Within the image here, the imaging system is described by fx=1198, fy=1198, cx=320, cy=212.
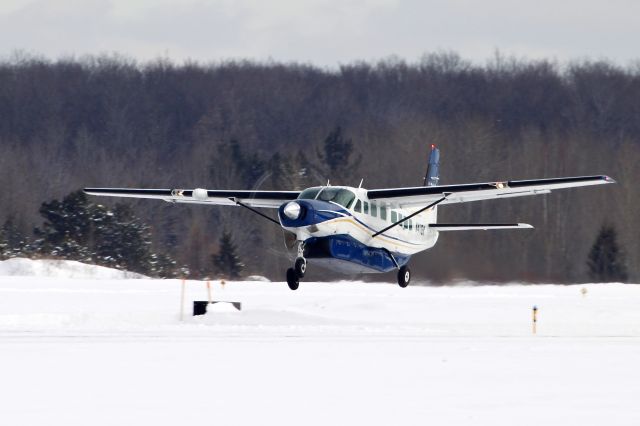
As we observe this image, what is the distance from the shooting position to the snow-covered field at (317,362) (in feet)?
57.1

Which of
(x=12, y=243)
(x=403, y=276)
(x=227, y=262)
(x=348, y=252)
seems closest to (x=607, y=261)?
(x=403, y=276)

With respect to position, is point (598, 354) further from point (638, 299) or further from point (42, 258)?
point (42, 258)

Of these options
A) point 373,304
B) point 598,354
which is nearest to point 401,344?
point 598,354

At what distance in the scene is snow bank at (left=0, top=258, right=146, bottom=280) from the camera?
154 ft

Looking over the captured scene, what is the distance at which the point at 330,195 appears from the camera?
32.0 meters

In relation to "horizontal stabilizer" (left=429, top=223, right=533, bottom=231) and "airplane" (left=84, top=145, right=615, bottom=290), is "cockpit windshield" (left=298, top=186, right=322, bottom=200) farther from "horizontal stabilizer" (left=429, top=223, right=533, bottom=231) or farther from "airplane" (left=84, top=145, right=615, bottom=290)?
"horizontal stabilizer" (left=429, top=223, right=533, bottom=231)

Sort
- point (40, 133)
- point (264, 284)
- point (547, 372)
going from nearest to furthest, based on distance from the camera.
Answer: point (547, 372), point (264, 284), point (40, 133)

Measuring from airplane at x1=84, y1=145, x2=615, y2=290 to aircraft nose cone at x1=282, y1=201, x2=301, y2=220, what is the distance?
0.4 inches

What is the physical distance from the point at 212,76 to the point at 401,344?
114597 mm

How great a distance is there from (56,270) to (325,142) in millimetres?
39284

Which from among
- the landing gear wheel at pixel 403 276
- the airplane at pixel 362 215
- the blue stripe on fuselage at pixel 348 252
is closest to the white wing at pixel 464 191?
the airplane at pixel 362 215

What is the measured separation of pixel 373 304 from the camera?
36.5m

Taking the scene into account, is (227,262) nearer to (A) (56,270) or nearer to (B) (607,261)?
(A) (56,270)

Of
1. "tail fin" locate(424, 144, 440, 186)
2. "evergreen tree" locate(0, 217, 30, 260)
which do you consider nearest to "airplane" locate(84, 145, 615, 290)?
"tail fin" locate(424, 144, 440, 186)
